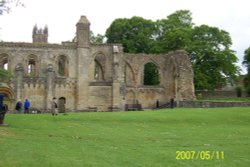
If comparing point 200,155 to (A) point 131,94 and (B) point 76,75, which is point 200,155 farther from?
(A) point 131,94

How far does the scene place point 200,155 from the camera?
1316 centimetres

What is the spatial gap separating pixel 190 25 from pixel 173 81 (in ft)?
56.7

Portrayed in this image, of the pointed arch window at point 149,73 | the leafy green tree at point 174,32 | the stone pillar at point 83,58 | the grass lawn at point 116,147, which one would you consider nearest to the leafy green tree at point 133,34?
the leafy green tree at point 174,32

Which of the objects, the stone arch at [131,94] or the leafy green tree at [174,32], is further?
the leafy green tree at [174,32]

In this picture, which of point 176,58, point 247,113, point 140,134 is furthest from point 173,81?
point 140,134

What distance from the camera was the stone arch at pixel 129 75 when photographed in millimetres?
52062

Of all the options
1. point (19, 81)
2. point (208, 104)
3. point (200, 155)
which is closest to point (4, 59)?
point (19, 81)

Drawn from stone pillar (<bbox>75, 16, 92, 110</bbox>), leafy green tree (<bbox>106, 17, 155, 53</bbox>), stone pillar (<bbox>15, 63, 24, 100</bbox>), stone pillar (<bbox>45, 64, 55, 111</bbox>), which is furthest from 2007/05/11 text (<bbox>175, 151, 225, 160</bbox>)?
leafy green tree (<bbox>106, 17, 155, 53</bbox>)

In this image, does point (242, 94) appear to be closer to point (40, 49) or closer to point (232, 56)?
point (232, 56)

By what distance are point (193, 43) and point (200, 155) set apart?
4466cm

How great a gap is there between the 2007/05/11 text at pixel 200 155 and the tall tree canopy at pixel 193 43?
1614 inches

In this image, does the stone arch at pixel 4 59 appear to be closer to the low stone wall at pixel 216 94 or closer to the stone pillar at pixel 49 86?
the stone pillar at pixel 49 86

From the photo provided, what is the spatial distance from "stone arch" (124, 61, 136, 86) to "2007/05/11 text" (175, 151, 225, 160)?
3816 cm

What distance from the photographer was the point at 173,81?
51.5 metres
